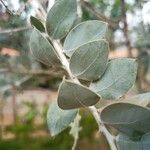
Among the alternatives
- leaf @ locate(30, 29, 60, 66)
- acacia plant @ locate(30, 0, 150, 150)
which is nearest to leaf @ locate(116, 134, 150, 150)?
acacia plant @ locate(30, 0, 150, 150)

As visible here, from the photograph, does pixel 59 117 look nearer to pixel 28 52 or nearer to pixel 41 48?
pixel 41 48

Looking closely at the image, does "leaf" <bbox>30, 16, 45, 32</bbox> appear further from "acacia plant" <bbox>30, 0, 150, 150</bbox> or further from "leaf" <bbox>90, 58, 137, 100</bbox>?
"leaf" <bbox>90, 58, 137, 100</bbox>

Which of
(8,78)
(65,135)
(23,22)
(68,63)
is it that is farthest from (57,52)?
(65,135)

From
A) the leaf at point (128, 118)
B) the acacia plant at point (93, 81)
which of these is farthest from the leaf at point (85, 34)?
the leaf at point (128, 118)

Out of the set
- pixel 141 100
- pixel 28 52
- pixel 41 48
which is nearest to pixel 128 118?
pixel 141 100

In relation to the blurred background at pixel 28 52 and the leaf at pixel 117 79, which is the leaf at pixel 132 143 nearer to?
the leaf at pixel 117 79
